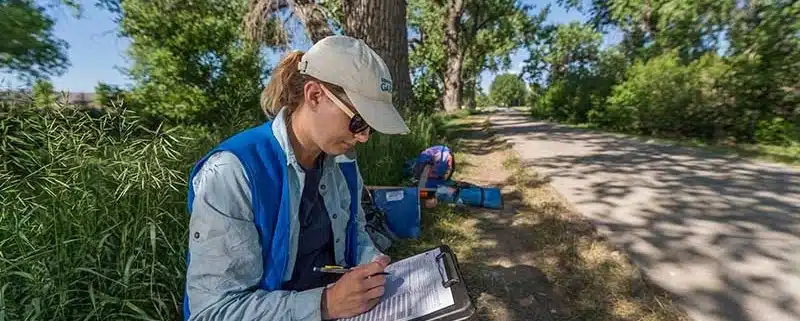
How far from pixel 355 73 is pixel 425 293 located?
2.36ft

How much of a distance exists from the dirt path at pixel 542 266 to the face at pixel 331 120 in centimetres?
144

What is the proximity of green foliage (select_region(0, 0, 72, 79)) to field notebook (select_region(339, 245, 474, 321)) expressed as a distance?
4985 mm

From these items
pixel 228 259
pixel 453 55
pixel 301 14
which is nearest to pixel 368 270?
pixel 228 259

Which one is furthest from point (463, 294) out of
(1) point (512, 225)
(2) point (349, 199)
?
(1) point (512, 225)

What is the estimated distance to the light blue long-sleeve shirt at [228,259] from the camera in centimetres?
106

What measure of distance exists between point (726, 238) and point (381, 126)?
3.23 m

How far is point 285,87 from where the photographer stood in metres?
1.36

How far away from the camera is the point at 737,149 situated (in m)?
7.37

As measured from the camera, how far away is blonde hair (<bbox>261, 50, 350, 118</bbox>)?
1.34 m

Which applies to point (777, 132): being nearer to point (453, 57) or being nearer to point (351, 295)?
point (351, 295)

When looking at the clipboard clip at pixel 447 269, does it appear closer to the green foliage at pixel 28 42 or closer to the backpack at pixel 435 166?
the backpack at pixel 435 166

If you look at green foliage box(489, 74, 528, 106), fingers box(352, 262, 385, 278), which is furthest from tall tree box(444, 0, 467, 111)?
green foliage box(489, 74, 528, 106)

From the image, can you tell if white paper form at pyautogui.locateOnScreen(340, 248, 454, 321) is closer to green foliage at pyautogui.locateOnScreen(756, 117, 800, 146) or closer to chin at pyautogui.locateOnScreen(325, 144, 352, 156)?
chin at pyautogui.locateOnScreen(325, 144, 352, 156)

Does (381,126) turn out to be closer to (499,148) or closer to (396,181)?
(396,181)
